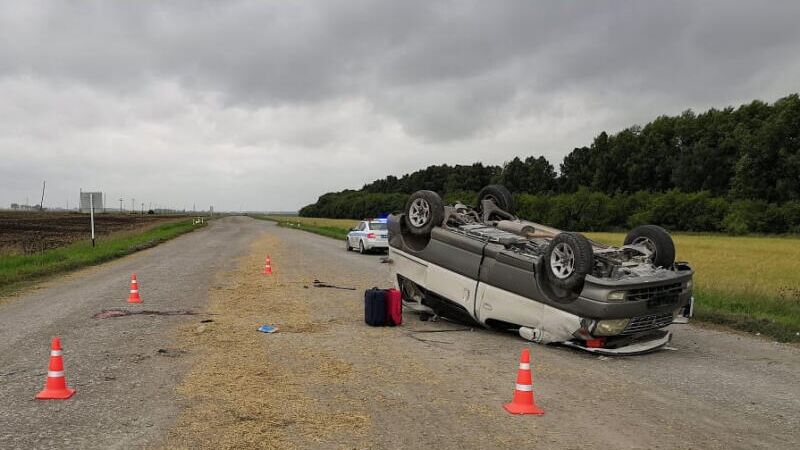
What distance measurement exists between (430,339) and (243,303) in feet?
14.3

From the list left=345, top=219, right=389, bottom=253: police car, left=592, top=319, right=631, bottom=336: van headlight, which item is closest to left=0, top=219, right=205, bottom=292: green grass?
left=345, top=219, right=389, bottom=253: police car

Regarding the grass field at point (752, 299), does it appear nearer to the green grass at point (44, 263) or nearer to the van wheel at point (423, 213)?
the van wheel at point (423, 213)

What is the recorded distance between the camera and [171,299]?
37.0 feet

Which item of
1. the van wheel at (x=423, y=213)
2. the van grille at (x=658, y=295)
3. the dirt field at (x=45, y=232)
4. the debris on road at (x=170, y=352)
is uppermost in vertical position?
the van wheel at (x=423, y=213)

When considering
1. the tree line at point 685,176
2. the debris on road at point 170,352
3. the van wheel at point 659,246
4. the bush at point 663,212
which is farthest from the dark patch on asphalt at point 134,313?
the tree line at point 685,176

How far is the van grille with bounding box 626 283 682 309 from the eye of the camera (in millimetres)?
6758

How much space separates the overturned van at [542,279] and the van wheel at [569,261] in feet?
0.04

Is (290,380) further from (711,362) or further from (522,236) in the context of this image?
(711,362)

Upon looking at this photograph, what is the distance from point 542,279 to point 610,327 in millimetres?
996

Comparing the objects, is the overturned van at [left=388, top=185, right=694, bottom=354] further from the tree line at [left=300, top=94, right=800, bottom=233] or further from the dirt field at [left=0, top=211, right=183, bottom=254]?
the tree line at [left=300, top=94, right=800, bottom=233]

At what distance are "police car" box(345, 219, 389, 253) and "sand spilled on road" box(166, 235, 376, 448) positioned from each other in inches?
558

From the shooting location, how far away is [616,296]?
6605 millimetres

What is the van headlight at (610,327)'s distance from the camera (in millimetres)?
6684

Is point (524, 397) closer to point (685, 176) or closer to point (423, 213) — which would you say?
Answer: point (423, 213)
